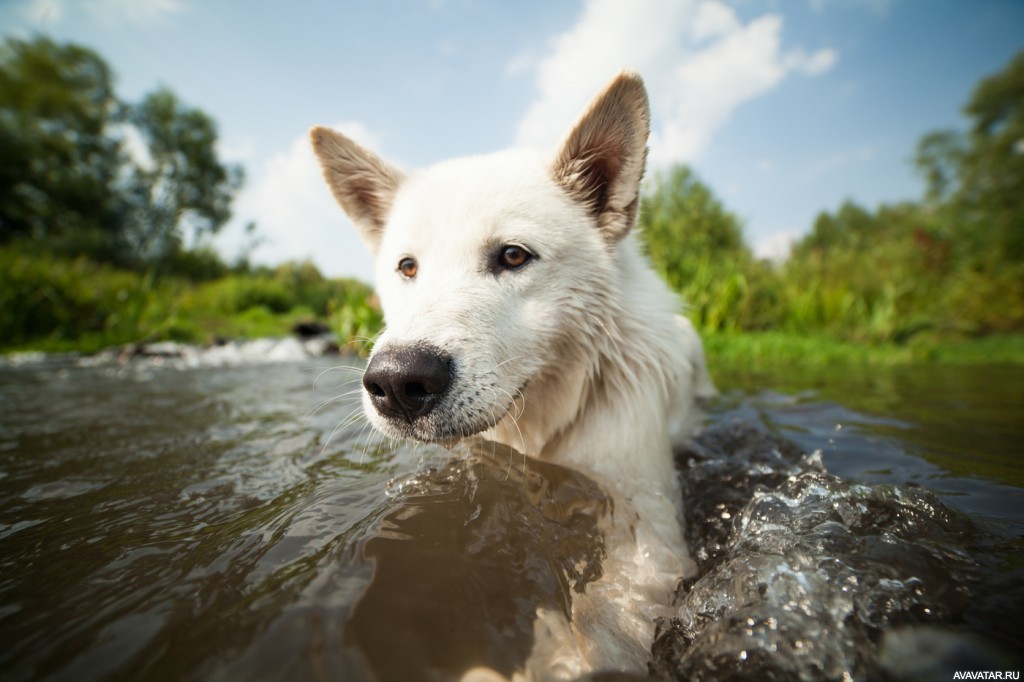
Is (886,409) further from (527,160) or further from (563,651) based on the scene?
(563,651)

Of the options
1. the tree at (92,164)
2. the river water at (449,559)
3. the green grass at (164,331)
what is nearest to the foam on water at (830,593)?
the river water at (449,559)

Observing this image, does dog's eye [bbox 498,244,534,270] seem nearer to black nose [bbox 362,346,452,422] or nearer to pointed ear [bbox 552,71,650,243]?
pointed ear [bbox 552,71,650,243]

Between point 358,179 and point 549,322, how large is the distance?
165 centimetres

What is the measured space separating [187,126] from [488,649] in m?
52.0

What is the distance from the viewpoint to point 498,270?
6.82 ft

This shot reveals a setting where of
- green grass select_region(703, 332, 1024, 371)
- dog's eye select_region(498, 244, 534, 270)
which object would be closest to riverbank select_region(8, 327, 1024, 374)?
green grass select_region(703, 332, 1024, 371)

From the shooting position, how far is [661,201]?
28.0 meters

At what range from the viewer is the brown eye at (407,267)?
2274 millimetres

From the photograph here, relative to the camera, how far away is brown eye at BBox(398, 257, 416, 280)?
2274 millimetres

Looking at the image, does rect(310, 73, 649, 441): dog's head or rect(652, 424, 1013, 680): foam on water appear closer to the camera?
rect(652, 424, 1013, 680): foam on water

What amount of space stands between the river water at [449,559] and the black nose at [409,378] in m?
0.38

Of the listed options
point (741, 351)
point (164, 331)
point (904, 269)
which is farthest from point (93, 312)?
point (904, 269)

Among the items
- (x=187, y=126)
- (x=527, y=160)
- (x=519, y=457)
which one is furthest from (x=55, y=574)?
(x=187, y=126)

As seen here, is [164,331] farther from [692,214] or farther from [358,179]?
[692,214]
